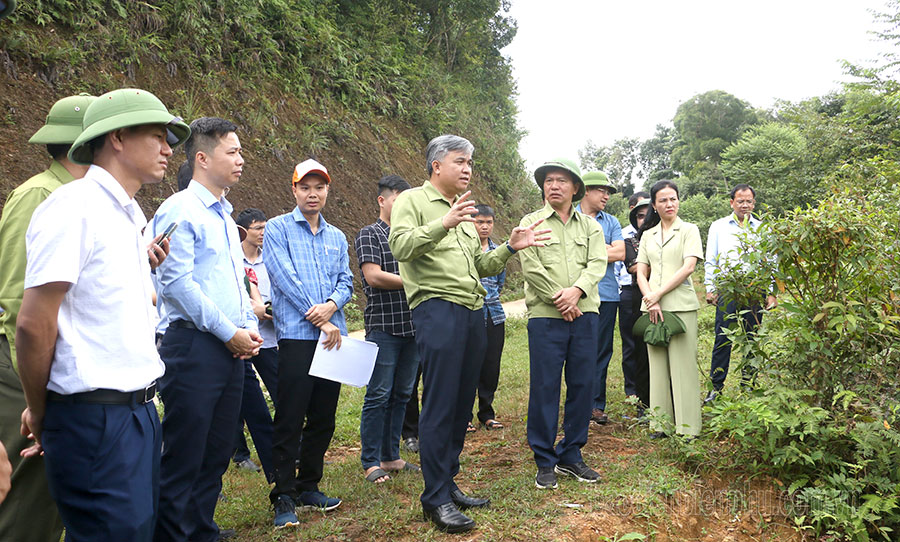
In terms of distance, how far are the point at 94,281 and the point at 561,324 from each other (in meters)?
3.01

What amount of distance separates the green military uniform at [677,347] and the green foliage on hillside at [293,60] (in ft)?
27.4

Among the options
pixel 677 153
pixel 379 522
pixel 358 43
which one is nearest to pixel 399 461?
pixel 379 522

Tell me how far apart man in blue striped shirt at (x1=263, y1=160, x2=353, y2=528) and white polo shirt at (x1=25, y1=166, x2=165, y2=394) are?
1.65 metres

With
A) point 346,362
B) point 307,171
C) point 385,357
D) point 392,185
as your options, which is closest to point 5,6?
point 307,171

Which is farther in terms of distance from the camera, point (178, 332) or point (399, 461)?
point (399, 461)

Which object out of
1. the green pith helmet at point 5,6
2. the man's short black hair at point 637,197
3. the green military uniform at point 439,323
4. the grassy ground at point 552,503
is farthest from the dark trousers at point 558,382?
the green pith helmet at point 5,6

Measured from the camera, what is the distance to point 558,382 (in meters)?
4.34

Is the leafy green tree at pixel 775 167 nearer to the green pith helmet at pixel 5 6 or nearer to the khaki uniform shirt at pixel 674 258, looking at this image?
the khaki uniform shirt at pixel 674 258

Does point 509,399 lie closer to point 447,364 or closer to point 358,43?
point 447,364

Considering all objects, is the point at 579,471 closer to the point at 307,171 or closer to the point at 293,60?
the point at 307,171

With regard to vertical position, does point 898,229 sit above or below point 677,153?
below

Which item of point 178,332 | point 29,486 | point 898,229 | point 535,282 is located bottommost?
point 29,486

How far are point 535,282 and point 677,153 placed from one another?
4186 cm

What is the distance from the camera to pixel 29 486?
98.6 inches
